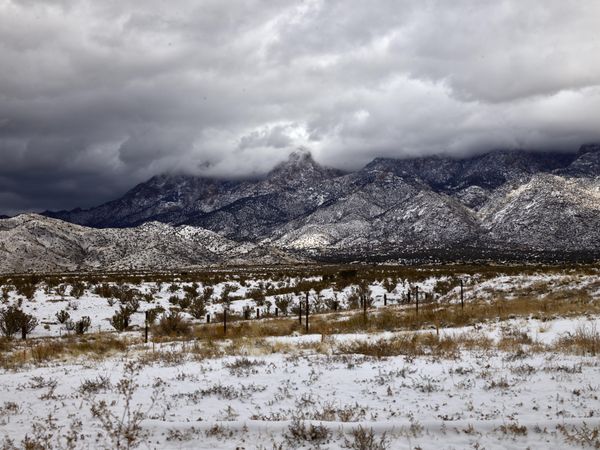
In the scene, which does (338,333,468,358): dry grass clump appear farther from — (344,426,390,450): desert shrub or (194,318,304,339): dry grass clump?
(344,426,390,450): desert shrub

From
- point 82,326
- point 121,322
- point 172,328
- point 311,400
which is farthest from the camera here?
point 121,322

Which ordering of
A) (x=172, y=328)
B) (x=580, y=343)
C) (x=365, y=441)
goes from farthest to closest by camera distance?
(x=172, y=328) → (x=580, y=343) → (x=365, y=441)

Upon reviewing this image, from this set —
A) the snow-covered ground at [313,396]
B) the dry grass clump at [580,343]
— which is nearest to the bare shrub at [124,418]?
the snow-covered ground at [313,396]

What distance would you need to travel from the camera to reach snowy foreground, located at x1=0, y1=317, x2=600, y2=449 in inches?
274

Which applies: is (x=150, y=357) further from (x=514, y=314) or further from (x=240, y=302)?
(x=240, y=302)

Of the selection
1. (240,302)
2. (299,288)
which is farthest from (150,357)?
(299,288)

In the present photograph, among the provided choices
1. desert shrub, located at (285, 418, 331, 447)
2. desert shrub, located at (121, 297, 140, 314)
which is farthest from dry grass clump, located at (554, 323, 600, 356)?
desert shrub, located at (121, 297, 140, 314)

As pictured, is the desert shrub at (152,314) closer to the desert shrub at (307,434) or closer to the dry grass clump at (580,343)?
the desert shrub at (307,434)

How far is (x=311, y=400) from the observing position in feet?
29.5

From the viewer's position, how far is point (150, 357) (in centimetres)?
1336

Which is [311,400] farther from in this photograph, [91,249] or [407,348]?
[91,249]

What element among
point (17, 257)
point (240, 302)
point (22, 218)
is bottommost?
point (240, 302)

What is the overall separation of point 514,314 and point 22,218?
428 ft

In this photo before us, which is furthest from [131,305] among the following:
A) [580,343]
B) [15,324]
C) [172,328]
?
[580,343]
